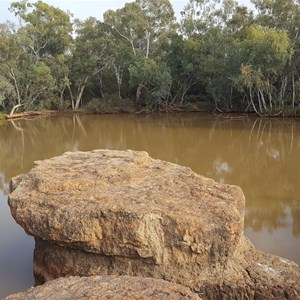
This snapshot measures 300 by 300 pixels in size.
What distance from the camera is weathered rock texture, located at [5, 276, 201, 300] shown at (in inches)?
104

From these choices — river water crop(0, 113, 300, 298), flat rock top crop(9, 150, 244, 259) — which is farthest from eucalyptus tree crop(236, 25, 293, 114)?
flat rock top crop(9, 150, 244, 259)

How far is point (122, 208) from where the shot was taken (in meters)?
4.58

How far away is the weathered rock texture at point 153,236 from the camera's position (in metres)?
4.51

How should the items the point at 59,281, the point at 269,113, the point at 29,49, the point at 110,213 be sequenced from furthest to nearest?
the point at 29,49, the point at 269,113, the point at 110,213, the point at 59,281

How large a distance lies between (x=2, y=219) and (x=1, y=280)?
2.52 meters

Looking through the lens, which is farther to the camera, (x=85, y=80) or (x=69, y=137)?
(x=85, y=80)

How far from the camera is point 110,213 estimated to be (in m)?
4.58

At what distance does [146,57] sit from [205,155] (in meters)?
20.8

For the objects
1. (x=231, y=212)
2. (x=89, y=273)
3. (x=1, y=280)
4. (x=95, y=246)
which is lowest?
(x=1, y=280)

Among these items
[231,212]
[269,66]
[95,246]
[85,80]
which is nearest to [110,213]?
[95,246]

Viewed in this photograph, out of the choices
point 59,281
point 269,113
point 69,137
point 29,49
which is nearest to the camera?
point 59,281

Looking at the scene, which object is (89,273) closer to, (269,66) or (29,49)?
(269,66)

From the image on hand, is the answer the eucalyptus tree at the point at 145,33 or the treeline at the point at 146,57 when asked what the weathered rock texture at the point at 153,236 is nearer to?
the treeline at the point at 146,57

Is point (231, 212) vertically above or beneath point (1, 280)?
above
